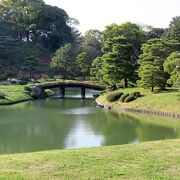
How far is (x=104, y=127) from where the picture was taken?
95.2 feet

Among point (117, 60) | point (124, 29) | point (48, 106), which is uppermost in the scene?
point (124, 29)

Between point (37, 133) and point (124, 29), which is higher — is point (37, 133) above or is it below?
below

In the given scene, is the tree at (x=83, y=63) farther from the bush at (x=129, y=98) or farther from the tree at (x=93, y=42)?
the bush at (x=129, y=98)

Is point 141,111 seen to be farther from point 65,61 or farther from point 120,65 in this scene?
point 65,61

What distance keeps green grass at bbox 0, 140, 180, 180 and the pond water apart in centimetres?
677

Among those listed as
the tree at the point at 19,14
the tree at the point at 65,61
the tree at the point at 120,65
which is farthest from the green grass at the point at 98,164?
the tree at the point at 19,14

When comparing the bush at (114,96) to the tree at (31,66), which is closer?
the bush at (114,96)

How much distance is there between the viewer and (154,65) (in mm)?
43219

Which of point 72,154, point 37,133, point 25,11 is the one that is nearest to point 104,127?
point 37,133

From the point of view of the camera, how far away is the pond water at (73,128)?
73.0ft

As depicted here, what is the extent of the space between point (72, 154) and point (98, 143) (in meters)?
8.77

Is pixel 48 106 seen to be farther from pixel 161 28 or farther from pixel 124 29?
pixel 161 28

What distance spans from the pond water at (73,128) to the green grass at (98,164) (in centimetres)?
677

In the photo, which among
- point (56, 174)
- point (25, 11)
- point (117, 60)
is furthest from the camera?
point (25, 11)
